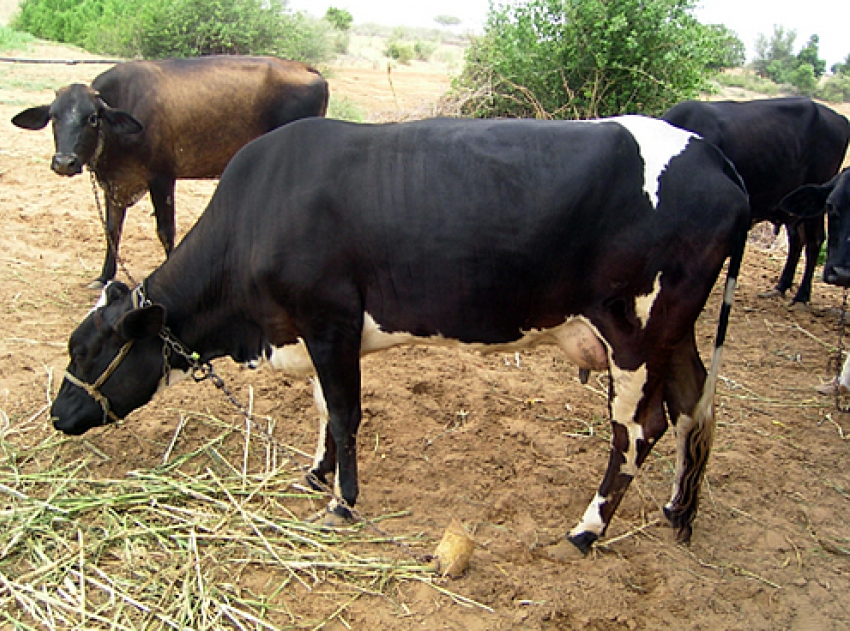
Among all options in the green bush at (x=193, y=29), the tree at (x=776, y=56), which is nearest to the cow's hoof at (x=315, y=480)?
the green bush at (x=193, y=29)

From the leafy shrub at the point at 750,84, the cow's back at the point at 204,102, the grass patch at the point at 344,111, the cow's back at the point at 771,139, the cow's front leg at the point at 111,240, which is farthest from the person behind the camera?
the leafy shrub at the point at 750,84

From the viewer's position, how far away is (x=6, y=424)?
4.63 m

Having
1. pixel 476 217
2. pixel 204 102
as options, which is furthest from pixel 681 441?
pixel 204 102

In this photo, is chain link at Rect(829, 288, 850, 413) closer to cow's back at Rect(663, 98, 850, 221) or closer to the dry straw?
cow's back at Rect(663, 98, 850, 221)

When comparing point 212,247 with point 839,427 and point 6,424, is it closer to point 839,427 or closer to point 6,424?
point 6,424

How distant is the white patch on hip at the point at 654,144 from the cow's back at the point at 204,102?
4758mm

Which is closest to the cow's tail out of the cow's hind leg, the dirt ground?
the cow's hind leg

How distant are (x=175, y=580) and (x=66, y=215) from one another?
6.08 metres

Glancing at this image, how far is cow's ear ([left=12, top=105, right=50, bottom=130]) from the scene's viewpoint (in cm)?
656

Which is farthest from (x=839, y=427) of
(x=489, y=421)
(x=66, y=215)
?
(x=66, y=215)

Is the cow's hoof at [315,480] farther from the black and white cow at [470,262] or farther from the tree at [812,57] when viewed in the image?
the tree at [812,57]

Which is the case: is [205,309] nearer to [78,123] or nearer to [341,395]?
[341,395]

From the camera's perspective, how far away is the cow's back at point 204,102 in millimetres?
6996

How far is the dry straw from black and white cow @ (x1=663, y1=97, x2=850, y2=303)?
5556mm
